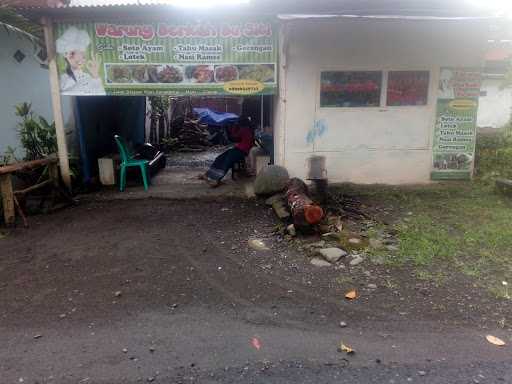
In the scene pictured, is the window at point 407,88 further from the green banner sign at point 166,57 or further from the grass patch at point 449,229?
the green banner sign at point 166,57

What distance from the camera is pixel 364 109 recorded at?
757cm

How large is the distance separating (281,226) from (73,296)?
9.16 feet

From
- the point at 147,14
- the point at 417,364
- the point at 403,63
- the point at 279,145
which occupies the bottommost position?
the point at 417,364

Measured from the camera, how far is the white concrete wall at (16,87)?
7996 millimetres

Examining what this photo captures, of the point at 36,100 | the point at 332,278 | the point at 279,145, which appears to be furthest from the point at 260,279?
the point at 36,100

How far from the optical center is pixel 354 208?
21.2 ft

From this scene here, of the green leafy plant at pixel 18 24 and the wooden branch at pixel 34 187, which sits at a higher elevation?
the green leafy plant at pixel 18 24

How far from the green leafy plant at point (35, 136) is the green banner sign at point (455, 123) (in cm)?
698

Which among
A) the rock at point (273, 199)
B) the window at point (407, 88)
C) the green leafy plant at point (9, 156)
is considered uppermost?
the window at point (407, 88)

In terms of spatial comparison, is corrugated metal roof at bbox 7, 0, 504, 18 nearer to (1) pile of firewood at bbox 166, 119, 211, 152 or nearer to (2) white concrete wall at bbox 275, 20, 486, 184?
(2) white concrete wall at bbox 275, 20, 486, 184

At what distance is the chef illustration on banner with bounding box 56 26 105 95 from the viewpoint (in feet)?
23.2

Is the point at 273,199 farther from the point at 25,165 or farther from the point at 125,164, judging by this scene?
the point at 25,165

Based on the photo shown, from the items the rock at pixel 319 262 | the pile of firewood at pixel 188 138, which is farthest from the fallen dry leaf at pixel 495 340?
the pile of firewood at pixel 188 138

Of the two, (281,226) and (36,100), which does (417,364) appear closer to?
(281,226)
